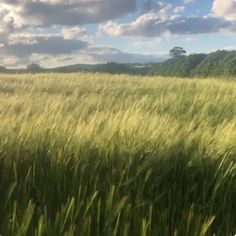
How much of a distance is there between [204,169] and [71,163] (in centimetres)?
61

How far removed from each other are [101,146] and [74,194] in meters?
0.41

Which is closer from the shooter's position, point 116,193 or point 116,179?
point 116,193

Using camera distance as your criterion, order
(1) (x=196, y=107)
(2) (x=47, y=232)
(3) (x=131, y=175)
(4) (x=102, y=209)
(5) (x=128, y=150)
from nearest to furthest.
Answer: (2) (x=47, y=232) < (4) (x=102, y=209) < (3) (x=131, y=175) < (5) (x=128, y=150) < (1) (x=196, y=107)

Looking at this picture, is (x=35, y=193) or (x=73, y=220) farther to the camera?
(x=35, y=193)

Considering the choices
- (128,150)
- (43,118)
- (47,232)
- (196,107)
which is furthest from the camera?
(196,107)

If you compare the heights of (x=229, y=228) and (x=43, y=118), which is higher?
(x=43, y=118)

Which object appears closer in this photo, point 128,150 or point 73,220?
point 73,220

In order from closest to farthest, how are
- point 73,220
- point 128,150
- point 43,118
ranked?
point 73,220 < point 128,150 < point 43,118

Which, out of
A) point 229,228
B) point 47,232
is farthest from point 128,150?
point 47,232

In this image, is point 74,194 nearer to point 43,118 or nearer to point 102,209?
point 102,209

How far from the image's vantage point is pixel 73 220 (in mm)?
1632

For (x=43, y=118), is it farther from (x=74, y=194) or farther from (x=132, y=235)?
(x=132, y=235)

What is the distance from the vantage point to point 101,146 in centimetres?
236

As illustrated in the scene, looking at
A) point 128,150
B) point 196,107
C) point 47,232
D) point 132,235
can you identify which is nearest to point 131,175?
point 128,150
